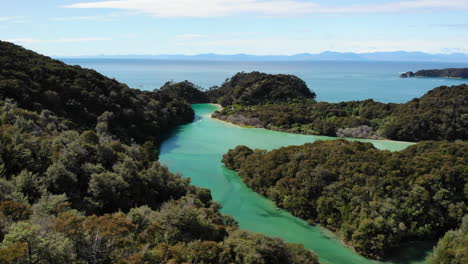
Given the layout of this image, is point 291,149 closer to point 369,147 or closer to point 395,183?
point 369,147

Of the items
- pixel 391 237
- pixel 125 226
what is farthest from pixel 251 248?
pixel 391 237

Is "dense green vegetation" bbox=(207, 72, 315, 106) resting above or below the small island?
below

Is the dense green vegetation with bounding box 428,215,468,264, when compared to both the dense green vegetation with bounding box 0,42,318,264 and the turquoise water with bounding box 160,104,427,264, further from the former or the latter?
the dense green vegetation with bounding box 0,42,318,264

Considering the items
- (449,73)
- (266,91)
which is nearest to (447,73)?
(449,73)

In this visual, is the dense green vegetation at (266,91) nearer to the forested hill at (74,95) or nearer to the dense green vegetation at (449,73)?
the forested hill at (74,95)

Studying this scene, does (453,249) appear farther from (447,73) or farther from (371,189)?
(447,73)

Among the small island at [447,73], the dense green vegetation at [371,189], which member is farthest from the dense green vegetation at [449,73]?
the dense green vegetation at [371,189]

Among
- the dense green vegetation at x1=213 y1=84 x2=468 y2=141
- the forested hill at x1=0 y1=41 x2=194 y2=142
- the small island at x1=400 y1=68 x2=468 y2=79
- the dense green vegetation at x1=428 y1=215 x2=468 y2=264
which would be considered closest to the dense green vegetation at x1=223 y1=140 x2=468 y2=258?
the dense green vegetation at x1=428 y1=215 x2=468 y2=264
